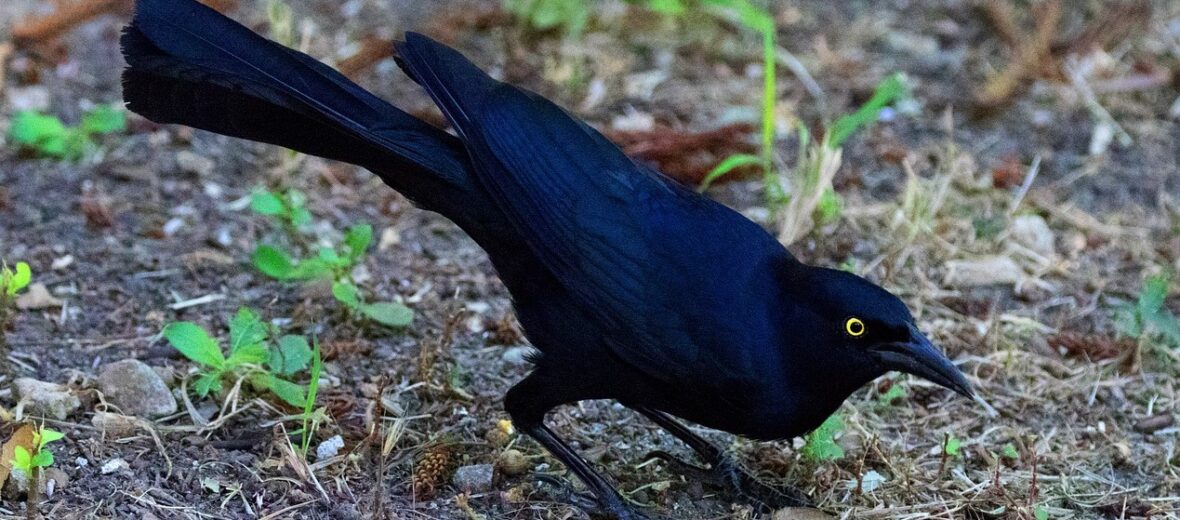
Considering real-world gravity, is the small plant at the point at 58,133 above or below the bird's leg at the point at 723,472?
below

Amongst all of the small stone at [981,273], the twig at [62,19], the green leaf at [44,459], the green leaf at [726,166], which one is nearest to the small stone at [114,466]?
the green leaf at [44,459]

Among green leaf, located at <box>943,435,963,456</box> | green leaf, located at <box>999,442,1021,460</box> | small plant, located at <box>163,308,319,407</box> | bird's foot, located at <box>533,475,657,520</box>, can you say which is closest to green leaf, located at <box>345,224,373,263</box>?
small plant, located at <box>163,308,319,407</box>

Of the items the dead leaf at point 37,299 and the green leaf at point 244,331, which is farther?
the dead leaf at point 37,299

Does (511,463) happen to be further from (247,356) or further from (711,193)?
(711,193)

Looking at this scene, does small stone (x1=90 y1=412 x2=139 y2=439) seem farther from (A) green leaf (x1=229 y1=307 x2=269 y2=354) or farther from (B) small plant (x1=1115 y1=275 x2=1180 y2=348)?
(B) small plant (x1=1115 y1=275 x2=1180 y2=348)

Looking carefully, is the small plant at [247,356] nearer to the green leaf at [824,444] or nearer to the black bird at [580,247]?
the black bird at [580,247]

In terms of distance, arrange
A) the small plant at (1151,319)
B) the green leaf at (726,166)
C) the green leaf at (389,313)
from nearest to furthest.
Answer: the small plant at (1151,319)
the green leaf at (389,313)
the green leaf at (726,166)

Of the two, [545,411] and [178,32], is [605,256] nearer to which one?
[545,411]
